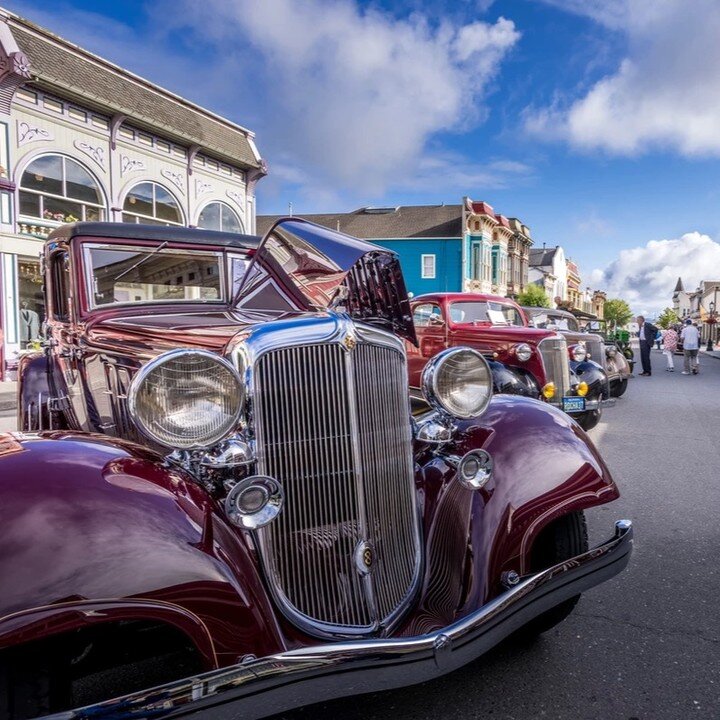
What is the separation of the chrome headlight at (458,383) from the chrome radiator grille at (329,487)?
14.4 inches

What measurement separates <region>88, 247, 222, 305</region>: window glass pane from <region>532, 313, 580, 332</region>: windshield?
932cm

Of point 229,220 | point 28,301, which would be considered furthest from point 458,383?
point 229,220

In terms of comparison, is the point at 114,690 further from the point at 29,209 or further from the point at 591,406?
the point at 29,209

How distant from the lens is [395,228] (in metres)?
32.9

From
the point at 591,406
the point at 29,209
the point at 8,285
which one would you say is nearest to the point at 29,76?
the point at 29,209

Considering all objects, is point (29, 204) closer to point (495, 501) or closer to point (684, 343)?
point (495, 501)

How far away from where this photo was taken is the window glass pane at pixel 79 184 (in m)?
13.2

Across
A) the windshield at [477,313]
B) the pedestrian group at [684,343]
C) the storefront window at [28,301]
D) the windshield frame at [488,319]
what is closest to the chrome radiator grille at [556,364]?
the windshield frame at [488,319]

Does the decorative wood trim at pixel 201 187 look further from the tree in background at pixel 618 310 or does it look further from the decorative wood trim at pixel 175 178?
the tree in background at pixel 618 310

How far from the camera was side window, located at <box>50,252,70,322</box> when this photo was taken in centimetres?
329

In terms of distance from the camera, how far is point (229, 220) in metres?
17.5

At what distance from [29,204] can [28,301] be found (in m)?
2.17

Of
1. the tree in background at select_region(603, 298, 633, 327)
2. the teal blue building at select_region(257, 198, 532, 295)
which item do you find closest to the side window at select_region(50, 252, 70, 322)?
the teal blue building at select_region(257, 198, 532, 295)

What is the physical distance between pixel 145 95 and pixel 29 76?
3518 millimetres
